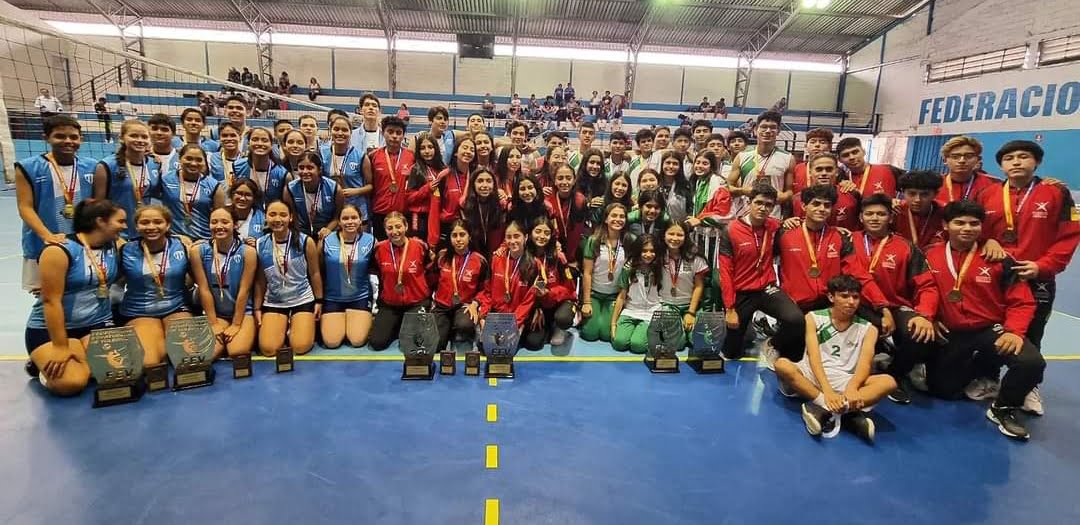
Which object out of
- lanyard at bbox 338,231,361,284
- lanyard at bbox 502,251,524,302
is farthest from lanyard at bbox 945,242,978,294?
lanyard at bbox 338,231,361,284

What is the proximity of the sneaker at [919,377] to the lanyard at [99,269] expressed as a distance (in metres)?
6.24

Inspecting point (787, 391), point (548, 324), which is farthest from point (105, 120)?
point (787, 391)

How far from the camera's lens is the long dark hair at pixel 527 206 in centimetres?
488

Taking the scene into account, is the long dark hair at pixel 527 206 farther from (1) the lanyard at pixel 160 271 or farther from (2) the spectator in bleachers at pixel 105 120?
(2) the spectator in bleachers at pixel 105 120

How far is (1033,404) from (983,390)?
29 centimetres

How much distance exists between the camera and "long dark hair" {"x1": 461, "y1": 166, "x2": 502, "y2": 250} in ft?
16.2

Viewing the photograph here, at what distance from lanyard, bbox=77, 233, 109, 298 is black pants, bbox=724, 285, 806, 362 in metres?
4.90

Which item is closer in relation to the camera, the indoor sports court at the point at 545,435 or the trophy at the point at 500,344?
A: the indoor sports court at the point at 545,435

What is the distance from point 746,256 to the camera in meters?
4.58

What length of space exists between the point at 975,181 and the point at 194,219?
663cm

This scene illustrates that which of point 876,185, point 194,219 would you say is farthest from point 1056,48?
point 194,219

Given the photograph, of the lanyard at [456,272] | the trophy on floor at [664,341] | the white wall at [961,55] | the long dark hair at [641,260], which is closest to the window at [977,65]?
the white wall at [961,55]

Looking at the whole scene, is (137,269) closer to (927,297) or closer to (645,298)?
(645,298)

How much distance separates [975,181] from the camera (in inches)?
162
